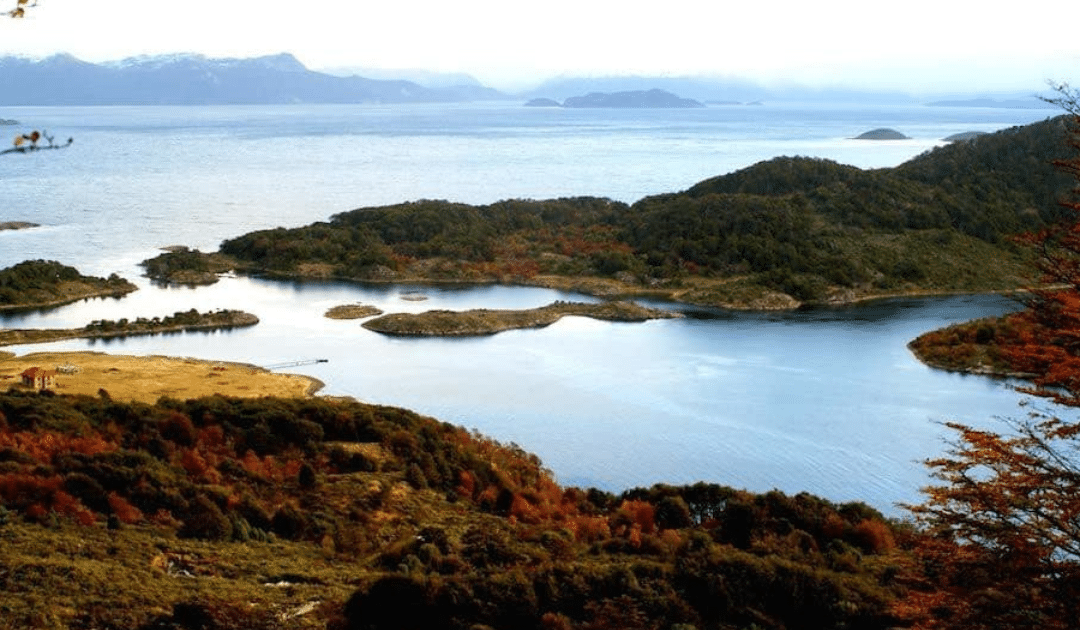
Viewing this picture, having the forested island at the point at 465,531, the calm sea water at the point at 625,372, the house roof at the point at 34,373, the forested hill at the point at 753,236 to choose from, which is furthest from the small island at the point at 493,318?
the house roof at the point at 34,373

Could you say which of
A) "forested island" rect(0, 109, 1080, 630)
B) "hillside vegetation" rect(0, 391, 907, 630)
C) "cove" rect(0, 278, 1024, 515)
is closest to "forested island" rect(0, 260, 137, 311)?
"cove" rect(0, 278, 1024, 515)

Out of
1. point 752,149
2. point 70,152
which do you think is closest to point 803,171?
point 752,149

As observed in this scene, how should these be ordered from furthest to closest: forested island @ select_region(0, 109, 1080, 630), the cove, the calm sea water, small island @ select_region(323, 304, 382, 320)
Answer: small island @ select_region(323, 304, 382, 320), the calm sea water, the cove, forested island @ select_region(0, 109, 1080, 630)

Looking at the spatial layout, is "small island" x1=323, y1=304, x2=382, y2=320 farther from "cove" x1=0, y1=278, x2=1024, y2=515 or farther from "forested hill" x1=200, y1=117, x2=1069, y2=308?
"forested hill" x1=200, y1=117, x2=1069, y2=308

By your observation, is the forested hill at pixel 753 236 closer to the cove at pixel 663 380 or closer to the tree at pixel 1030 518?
the cove at pixel 663 380

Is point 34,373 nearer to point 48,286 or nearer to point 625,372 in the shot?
point 625,372

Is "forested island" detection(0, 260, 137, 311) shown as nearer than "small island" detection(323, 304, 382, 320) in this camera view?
No
